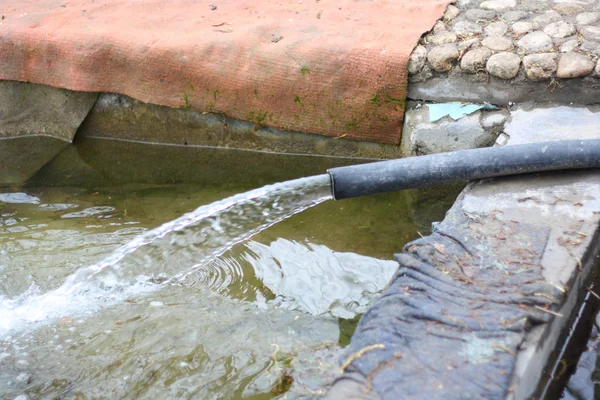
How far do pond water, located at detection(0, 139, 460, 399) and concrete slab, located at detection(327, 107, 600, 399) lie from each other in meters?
0.34

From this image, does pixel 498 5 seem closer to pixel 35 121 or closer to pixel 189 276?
pixel 189 276

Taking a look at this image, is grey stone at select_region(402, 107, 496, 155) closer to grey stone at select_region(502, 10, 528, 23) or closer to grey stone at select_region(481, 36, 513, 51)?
grey stone at select_region(481, 36, 513, 51)

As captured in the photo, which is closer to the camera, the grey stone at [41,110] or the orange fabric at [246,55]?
the orange fabric at [246,55]

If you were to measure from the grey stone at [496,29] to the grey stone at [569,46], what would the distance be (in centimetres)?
38

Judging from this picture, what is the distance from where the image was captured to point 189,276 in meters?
3.19

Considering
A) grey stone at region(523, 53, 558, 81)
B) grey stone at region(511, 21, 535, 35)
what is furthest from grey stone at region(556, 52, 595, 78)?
grey stone at region(511, 21, 535, 35)

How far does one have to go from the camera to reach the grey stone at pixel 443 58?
3.63 metres

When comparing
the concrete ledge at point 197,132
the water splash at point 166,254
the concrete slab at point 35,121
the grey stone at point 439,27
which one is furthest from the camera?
the concrete slab at point 35,121

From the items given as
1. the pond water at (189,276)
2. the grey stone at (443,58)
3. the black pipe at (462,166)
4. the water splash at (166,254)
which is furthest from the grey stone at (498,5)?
the water splash at (166,254)

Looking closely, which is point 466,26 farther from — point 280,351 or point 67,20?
point 67,20

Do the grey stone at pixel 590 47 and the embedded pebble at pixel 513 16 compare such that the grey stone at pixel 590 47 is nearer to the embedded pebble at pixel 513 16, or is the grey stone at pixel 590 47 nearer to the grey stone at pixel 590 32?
the grey stone at pixel 590 32

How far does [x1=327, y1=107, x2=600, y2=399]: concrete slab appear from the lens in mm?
1825

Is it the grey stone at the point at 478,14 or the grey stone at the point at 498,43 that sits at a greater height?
the grey stone at the point at 478,14

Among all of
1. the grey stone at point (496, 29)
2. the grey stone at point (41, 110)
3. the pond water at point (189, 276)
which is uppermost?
the grey stone at point (496, 29)
